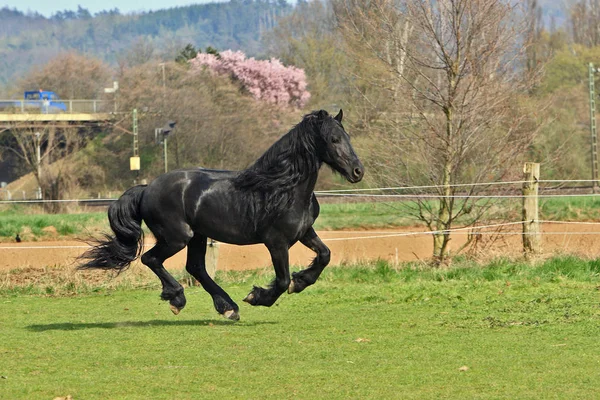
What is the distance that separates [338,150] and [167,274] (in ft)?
7.40

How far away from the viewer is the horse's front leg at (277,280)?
931 centimetres

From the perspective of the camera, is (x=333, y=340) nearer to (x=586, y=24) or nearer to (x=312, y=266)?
(x=312, y=266)

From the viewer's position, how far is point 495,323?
927cm

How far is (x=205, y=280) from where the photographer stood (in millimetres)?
10078

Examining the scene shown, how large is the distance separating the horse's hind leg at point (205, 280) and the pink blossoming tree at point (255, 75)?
49247 millimetres

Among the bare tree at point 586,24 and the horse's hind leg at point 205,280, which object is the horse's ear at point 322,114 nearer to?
the horse's hind leg at point 205,280

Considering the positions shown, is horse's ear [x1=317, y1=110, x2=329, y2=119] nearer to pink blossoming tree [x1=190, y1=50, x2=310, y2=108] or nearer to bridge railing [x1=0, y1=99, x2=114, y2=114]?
bridge railing [x1=0, y1=99, x2=114, y2=114]

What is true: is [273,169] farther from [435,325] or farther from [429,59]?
[429,59]

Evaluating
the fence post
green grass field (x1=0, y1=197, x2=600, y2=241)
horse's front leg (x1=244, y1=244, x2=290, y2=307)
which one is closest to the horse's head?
horse's front leg (x1=244, y1=244, x2=290, y2=307)

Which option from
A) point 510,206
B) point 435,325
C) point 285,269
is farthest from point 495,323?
point 510,206

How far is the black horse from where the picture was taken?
30.2ft

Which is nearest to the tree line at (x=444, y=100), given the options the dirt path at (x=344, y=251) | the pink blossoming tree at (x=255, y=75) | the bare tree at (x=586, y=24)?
the dirt path at (x=344, y=251)

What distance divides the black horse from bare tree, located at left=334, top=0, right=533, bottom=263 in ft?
21.4

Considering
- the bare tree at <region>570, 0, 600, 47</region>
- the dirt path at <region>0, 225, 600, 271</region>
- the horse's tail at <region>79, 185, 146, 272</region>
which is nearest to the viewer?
the horse's tail at <region>79, 185, 146, 272</region>
